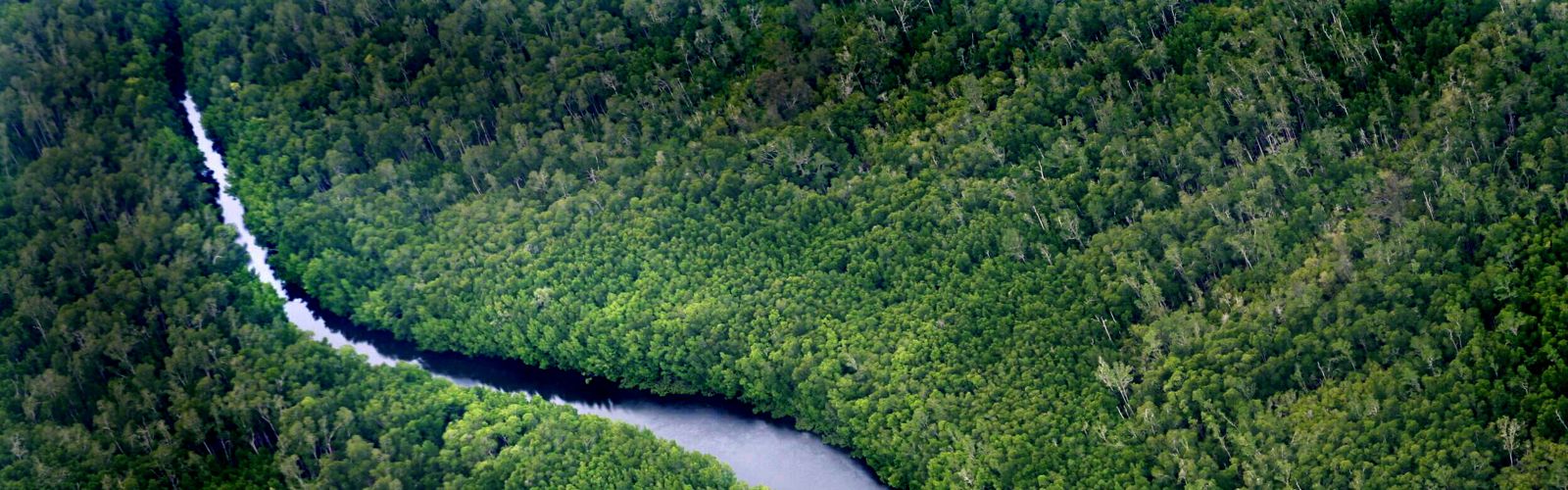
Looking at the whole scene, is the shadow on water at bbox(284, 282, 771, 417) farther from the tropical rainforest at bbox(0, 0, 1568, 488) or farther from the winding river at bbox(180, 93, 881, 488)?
the tropical rainforest at bbox(0, 0, 1568, 488)

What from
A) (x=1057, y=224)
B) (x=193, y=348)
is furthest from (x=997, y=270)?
(x=193, y=348)

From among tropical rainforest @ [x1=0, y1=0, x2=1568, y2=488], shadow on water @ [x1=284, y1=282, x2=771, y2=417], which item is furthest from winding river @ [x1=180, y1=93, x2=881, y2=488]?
tropical rainforest @ [x1=0, y1=0, x2=1568, y2=488]

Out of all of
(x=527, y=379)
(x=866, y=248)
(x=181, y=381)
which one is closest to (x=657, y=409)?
(x=527, y=379)

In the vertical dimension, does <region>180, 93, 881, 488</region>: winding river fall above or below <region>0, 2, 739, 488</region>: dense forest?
below

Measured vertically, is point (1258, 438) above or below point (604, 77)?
below

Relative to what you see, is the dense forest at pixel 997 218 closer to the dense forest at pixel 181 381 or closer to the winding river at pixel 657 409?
the winding river at pixel 657 409

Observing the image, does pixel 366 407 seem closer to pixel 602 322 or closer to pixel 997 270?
pixel 602 322
